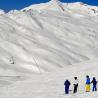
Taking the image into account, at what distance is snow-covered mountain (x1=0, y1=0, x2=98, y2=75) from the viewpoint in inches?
4193

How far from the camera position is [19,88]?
41781 millimetres

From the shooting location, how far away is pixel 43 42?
131 m

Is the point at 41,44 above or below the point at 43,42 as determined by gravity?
below

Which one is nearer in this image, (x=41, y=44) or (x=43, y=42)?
(x=41, y=44)

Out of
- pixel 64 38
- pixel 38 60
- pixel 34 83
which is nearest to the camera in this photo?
pixel 34 83

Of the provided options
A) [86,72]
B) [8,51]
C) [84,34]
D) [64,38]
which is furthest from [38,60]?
[86,72]

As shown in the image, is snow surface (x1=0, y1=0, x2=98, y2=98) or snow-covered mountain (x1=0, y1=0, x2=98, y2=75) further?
snow-covered mountain (x1=0, y1=0, x2=98, y2=75)

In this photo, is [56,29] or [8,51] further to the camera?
[56,29]

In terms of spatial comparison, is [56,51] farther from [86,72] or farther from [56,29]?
[86,72]

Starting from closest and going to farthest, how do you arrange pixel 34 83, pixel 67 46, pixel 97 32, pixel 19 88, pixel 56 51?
pixel 19 88
pixel 34 83
pixel 56 51
pixel 67 46
pixel 97 32

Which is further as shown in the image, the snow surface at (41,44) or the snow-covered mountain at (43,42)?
the snow-covered mountain at (43,42)

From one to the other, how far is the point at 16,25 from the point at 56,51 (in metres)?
28.4

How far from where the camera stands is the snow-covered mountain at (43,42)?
106 metres

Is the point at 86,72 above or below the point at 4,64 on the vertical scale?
below
